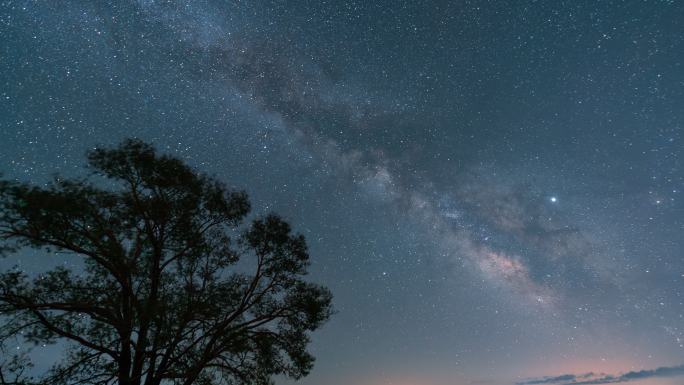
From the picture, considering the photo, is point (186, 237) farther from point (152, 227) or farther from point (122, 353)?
point (122, 353)

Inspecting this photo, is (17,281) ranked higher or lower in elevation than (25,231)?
lower

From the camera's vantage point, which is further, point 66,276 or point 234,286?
point 234,286

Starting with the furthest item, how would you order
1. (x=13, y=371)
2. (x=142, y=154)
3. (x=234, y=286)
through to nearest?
(x=234, y=286), (x=142, y=154), (x=13, y=371)

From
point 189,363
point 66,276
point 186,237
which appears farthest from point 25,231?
point 189,363

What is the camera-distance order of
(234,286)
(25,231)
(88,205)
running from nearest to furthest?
(25,231) < (88,205) < (234,286)

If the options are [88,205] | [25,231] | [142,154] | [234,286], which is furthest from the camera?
[234,286]

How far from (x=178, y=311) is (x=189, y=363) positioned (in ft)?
7.60

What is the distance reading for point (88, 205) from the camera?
53.0 ft

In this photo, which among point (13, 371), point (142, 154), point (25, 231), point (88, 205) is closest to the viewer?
point (13, 371)

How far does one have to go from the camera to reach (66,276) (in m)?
16.2

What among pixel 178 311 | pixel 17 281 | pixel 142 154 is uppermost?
pixel 142 154

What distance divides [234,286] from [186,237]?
11.1ft

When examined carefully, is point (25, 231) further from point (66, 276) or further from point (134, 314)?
point (134, 314)

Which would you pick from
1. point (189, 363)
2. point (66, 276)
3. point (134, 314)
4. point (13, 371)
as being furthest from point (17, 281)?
point (189, 363)
